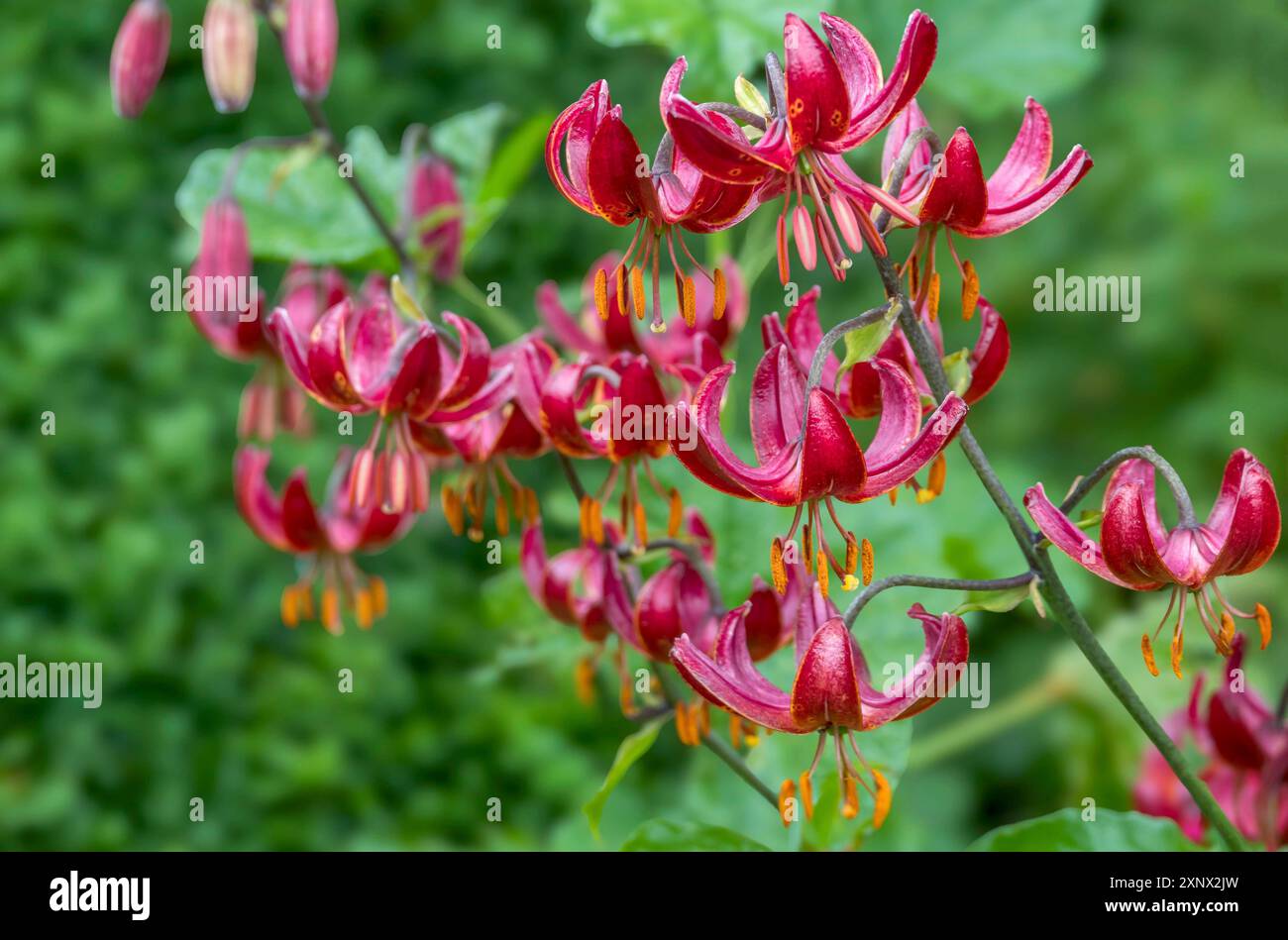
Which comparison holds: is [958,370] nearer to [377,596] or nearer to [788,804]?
[788,804]

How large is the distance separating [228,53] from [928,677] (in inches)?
24.7

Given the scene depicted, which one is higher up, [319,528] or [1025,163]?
[1025,163]

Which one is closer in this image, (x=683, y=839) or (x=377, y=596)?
(x=683, y=839)

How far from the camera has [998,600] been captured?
1.97ft

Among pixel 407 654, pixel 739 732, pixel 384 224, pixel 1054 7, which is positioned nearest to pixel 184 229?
pixel 407 654

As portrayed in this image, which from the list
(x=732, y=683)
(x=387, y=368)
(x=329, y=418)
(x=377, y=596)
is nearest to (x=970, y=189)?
(x=732, y=683)
